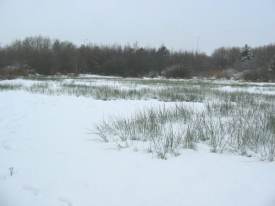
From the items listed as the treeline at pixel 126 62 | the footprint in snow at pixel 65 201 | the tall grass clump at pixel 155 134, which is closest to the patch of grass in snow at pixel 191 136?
the tall grass clump at pixel 155 134

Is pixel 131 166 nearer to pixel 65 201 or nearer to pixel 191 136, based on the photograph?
pixel 65 201

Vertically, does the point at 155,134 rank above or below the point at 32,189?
above

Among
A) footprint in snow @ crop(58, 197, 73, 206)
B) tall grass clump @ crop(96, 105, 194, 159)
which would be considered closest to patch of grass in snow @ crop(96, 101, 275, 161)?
tall grass clump @ crop(96, 105, 194, 159)

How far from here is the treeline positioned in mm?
41781

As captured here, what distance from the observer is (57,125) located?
6965 millimetres

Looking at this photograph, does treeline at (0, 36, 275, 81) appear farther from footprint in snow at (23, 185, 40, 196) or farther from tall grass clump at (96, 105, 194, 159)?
footprint in snow at (23, 185, 40, 196)

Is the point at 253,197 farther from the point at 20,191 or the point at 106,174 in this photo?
the point at 20,191

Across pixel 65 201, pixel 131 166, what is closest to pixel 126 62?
pixel 131 166

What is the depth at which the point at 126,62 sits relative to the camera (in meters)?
47.9

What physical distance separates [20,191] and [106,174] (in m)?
1.10

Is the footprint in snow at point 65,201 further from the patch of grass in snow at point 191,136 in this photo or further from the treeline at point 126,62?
the treeline at point 126,62

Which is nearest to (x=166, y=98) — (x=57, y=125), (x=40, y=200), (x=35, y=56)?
(x=57, y=125)

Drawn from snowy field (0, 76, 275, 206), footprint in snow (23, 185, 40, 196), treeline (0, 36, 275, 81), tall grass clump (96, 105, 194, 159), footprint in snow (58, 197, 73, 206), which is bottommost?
footprint in snow (58, 197, 73, 206)

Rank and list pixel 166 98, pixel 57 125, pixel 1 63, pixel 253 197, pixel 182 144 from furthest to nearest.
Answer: pixel 1 63, pixel 166 98, pixel 57 125, pixel 182 144, pixel 253 197
